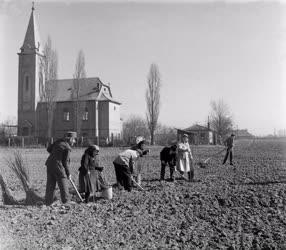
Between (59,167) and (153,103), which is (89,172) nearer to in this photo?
(59,167)

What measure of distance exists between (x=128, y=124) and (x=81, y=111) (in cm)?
4208

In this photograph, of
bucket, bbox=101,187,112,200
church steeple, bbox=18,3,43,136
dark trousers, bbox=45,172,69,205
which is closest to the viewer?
dark trousers, bbox=45,172,69,205

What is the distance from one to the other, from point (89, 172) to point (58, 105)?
37.2m

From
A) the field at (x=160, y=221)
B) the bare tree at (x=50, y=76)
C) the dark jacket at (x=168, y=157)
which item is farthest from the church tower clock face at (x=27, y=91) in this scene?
the field at (x=160, y=221)

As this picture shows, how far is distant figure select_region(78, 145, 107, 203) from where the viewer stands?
7430 mm

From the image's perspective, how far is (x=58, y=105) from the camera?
4344cm

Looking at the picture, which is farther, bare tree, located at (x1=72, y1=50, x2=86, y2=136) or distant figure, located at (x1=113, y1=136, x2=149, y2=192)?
bare tree, located at (x1=72, y1=50, x2=86, y2=136)

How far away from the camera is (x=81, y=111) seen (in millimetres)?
39906

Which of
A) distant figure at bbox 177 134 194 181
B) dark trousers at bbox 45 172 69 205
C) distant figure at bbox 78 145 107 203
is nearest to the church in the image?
distant figure at bbox 177 134 194 181

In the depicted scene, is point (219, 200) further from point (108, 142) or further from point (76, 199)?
point (108, 142)

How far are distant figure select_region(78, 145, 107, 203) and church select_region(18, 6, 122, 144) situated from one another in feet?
105

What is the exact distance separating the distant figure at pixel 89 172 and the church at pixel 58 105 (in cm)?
3192

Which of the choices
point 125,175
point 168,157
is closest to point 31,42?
point 168,157

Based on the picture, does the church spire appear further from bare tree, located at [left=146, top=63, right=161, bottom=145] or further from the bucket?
the bucket
